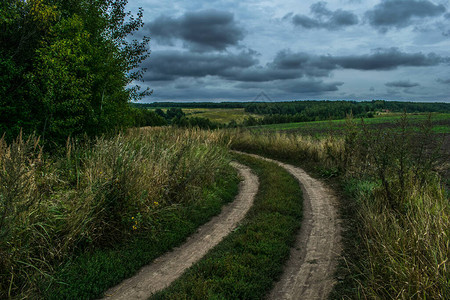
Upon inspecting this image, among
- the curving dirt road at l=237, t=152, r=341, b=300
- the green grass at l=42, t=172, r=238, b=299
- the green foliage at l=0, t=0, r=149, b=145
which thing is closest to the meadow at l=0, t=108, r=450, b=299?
the green grass at l=42, t=172, r=238, b=299

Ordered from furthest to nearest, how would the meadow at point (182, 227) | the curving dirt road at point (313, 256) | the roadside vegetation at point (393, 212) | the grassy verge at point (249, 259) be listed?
the curving dirt road at point (313, 256) → the grassy verge at point (249, 259) → the meadow at point (182, 227) → the roadside vegetation at point (393, 212)

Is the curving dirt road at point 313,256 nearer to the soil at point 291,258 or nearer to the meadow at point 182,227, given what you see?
the soil at point 291,258

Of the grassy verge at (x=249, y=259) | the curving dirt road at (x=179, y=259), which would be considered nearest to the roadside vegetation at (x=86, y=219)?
the curving dirt road at (x=179, y=259)

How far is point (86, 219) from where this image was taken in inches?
197

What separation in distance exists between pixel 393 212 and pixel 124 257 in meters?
5.51

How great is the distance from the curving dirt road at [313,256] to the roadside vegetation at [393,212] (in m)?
0.25

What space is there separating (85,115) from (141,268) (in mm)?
7563

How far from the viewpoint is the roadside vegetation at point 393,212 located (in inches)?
131

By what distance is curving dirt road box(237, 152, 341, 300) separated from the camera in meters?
4.11

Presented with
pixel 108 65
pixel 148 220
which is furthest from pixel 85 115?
pixel 148 220

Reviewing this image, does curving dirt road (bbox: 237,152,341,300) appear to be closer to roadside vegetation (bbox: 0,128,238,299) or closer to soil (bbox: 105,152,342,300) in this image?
soil (bbox: 105,152,342,300)

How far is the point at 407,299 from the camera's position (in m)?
3.10

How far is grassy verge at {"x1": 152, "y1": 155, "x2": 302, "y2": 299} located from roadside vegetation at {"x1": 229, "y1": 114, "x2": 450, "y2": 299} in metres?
1.14

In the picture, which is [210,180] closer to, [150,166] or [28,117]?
[150,166]
